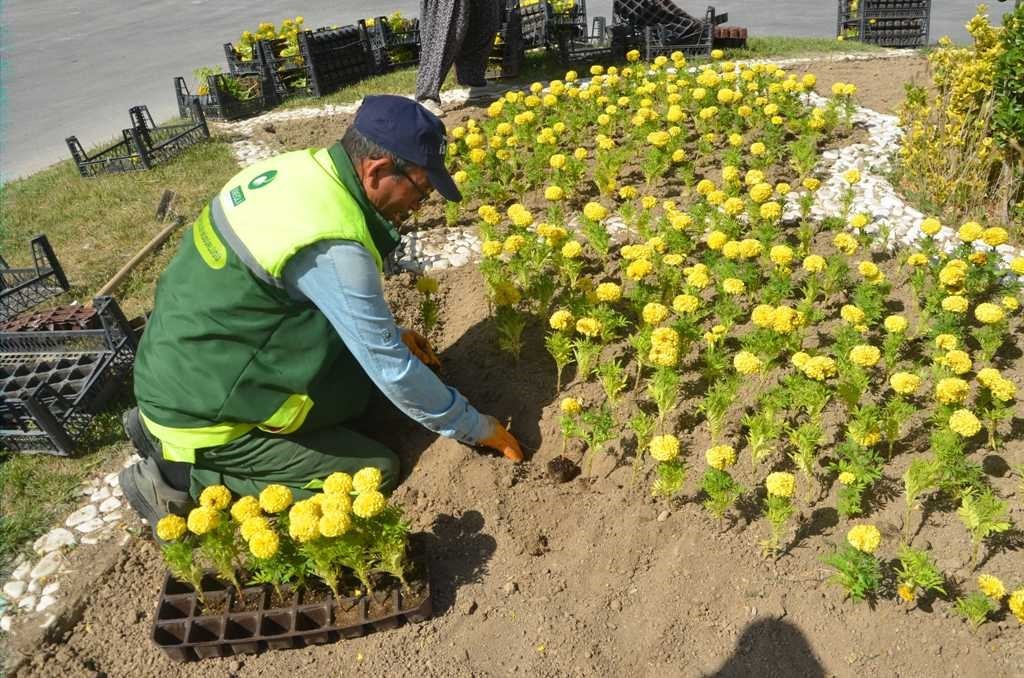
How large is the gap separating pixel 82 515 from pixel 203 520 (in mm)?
1404

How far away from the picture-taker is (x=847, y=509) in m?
2.73

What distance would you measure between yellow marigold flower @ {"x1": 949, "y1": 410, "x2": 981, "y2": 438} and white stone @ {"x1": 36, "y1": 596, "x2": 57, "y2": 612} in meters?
3.80

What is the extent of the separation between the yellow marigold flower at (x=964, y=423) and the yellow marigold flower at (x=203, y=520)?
283 centimetres

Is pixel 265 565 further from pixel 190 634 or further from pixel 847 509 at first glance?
pixel 847 509

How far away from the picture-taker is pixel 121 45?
1509 centimetres

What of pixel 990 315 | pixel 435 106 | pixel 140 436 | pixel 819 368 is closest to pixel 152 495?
pixel 140 436

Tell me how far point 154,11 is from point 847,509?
21.9m

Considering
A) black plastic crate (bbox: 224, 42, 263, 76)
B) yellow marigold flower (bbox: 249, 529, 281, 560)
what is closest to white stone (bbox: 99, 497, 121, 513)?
yellow marigold flower (bbox: 249, 529, 281, 560)

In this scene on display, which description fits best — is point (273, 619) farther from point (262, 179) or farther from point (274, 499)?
point (262, 179)

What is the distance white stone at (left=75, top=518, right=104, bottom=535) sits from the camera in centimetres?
334

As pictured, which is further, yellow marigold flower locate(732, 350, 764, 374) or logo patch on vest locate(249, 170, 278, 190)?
yellow marigold flower locate(732, 350, 764, 374)

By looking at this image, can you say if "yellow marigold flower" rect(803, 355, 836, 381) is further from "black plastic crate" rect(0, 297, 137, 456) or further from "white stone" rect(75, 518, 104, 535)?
"black plastic crate" rect(0, 297, 137, 456)

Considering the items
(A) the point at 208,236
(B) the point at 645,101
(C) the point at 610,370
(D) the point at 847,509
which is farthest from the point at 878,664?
(B) the point at 645,101

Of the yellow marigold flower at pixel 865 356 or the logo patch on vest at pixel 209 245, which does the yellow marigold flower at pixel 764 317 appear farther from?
the logo patch on vest at pixel 209 245
